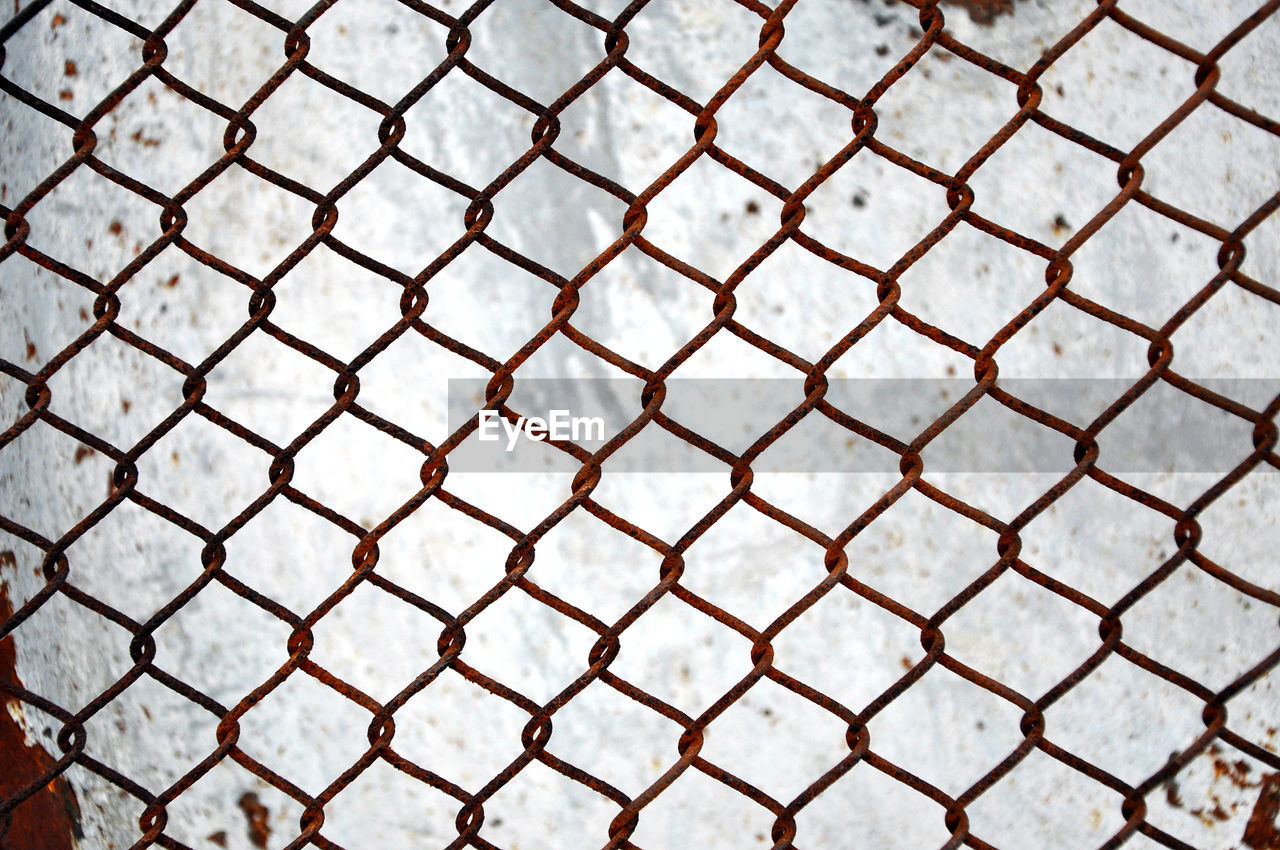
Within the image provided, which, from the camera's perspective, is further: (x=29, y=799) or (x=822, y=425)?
(x=29, y=799)

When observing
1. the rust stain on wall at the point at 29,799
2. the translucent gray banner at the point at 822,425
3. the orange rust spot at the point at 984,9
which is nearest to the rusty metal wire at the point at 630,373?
the translucent gray banner at the point at 822,425

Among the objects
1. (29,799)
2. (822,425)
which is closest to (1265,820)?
(822,425)

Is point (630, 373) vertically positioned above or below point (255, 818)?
above

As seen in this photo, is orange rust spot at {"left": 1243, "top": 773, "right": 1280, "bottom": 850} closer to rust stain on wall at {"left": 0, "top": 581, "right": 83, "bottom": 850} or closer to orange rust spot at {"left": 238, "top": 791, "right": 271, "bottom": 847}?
orange rust spot at {"left": 238, "top": 791, "right": 271, "bottom": 847}

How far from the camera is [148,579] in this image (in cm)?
136

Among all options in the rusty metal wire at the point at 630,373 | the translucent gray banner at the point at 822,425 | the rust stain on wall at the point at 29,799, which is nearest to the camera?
the rusty metal wire at the point at 630,373

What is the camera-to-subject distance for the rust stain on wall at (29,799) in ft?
4.94

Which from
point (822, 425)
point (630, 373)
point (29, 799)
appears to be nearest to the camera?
point (630, 373)

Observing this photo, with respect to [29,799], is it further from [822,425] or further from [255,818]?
[822,425]

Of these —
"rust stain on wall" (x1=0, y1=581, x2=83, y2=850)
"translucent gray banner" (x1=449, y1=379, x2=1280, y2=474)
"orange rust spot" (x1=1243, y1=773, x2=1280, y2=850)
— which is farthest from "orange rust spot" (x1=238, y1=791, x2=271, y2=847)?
"orange rust spot" (x1=1243, y1=773, x2=1280, y2=850)

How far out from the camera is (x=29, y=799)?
1502 mm

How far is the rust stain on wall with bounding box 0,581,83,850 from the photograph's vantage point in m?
1.51

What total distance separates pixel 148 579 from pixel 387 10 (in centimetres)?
80

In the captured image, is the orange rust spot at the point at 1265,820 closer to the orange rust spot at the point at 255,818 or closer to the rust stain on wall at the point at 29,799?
the orange rust spot at the point at 255,818
